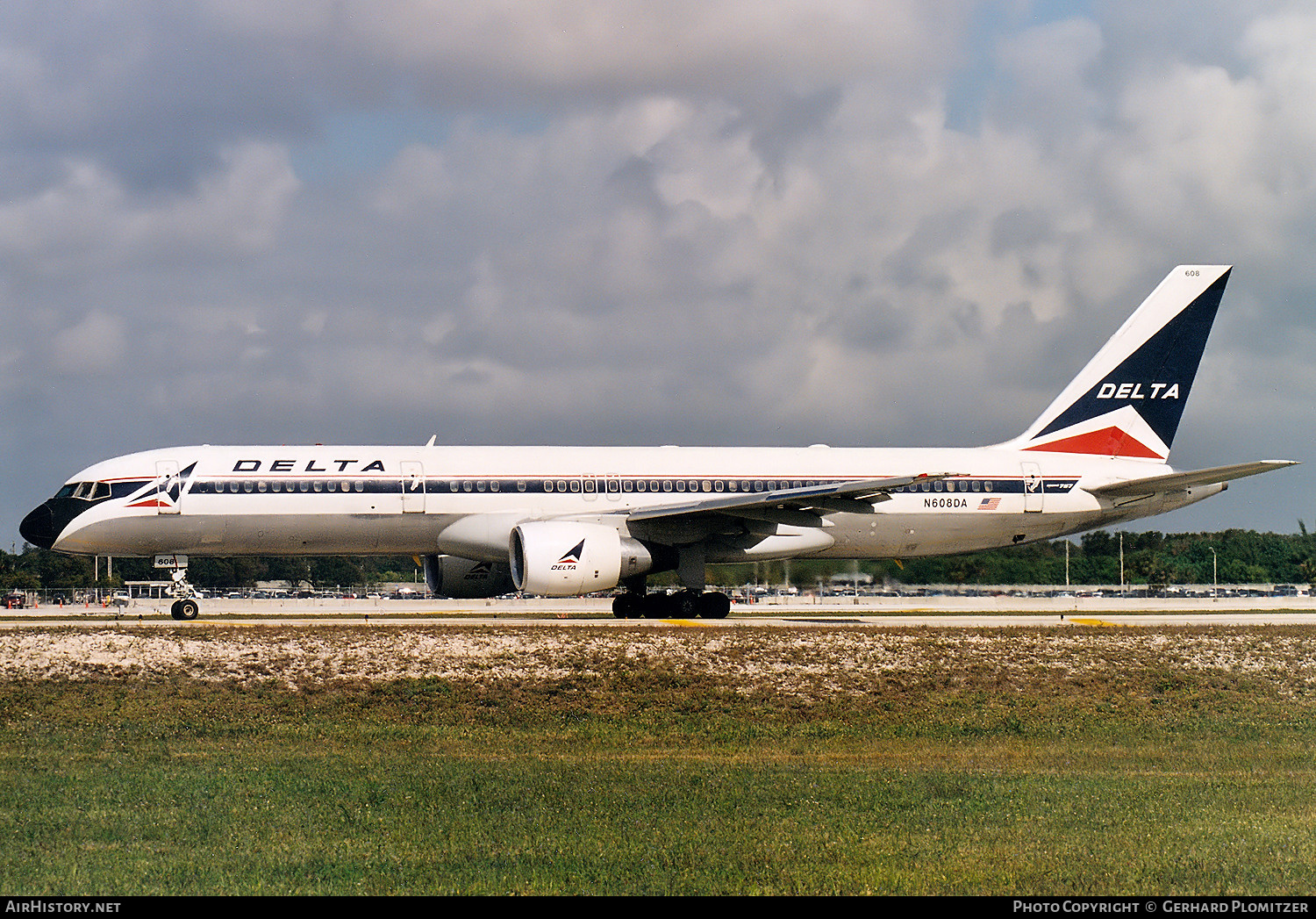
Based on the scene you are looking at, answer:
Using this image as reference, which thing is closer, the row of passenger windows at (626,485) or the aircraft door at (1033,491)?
the row of passenger windows at (626,485)

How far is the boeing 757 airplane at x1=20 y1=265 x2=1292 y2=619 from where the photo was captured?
28.3 metres

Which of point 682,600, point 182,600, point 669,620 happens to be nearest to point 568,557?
point 669,620

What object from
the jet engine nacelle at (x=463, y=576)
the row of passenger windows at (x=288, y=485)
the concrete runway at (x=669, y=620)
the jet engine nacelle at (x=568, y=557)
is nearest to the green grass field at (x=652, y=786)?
the jet engine nacelle at (x=568, y=557)

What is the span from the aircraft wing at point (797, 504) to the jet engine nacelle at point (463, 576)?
4.53 meters

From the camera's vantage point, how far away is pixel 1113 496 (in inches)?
1323

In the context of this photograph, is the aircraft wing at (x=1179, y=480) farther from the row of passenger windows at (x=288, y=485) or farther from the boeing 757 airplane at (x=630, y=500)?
the row of passenger windows at (x=288, y=485)

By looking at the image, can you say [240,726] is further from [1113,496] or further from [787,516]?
[1113,496]

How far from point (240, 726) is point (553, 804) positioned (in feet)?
21.2

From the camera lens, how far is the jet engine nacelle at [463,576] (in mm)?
31672

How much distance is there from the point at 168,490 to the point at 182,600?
2870 millimetres

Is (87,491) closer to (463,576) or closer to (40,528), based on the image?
(40,528)

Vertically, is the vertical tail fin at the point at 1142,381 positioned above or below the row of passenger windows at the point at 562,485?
above

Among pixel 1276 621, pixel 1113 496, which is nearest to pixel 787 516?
pixel 1113 496

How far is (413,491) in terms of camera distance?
29.1m
